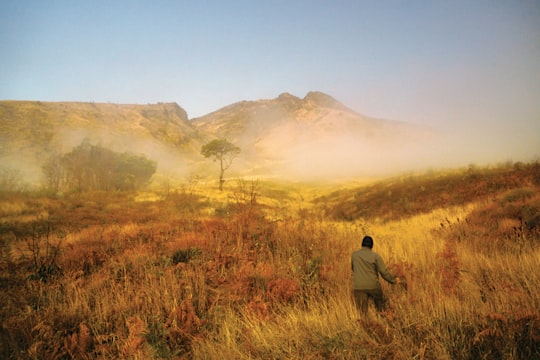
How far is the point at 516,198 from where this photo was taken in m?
11.0

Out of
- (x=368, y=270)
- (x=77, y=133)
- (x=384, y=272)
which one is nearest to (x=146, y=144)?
(x=77, y=133)

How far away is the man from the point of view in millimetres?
4051

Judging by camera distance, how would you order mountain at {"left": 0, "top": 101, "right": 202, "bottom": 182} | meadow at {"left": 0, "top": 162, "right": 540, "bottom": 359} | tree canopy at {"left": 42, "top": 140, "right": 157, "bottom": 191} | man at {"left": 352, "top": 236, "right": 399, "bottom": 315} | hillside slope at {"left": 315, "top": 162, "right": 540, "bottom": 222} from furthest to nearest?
mountain at {"left": 0, "top": 101, "right": 202, "bottom": 182} < tree canopy at {"left": 42, "top": 140, "right": 157, "bottom": 191} < hillside slope at {"left": 315, "top": 162, "right": 540, "bottom": 222} < man at {"left": 352, "top": 236, "right": 399, "bottom": 315} < meadow at {"left": 0, "top": 162, "right": 540, "bottom": 359}

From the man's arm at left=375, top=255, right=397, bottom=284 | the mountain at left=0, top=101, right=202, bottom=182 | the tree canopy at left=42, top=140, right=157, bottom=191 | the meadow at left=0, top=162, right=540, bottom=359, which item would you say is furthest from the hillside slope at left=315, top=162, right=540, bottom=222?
the mountain at left=0, top=101, right=202, bottom=182

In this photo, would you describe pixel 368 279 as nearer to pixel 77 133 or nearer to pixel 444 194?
pixel 444 194

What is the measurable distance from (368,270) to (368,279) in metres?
0.14

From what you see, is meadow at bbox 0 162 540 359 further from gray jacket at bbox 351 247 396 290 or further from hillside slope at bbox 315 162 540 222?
hillside slope at bbox 315 162 540 222

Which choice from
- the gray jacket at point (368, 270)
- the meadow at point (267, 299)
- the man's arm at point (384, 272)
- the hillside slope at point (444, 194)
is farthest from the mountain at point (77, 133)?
the man's arm at point (384, 272)

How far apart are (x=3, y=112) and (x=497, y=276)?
423 feet

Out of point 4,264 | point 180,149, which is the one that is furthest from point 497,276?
point 180,149

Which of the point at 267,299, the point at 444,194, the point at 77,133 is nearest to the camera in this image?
the point at 267,299

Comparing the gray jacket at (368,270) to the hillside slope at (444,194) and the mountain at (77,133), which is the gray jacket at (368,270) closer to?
the hillside slope at (444,194)

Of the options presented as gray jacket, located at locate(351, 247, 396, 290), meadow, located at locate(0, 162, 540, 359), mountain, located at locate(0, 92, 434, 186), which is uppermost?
mountain, located at locate(0, 92, 434, 186)

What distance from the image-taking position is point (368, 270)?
4195 mm
